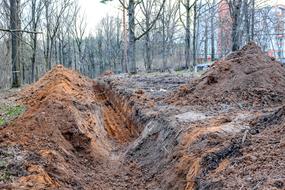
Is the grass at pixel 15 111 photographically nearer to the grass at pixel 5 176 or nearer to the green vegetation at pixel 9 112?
the green vegetation at pixel 9 112

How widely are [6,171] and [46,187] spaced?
0.69 meters

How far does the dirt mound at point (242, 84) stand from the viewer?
1013cm

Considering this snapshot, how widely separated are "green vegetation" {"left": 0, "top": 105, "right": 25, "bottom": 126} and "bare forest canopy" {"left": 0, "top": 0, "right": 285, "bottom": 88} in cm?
202

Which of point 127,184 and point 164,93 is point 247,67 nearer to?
point 164,93

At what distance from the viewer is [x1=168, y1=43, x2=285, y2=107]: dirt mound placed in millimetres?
10133

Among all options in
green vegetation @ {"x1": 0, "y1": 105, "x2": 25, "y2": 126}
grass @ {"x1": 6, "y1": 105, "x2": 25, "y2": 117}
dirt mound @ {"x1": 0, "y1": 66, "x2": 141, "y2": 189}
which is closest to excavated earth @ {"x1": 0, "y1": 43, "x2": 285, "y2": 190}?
dirt mound @ {"x1": 0, "y1": 66, "x2": 141, "y2": 189}

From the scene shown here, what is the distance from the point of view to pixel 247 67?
37.3ft

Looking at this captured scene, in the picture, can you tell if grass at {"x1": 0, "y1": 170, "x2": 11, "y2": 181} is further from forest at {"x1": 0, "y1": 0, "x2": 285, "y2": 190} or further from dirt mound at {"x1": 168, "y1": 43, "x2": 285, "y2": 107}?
dirt mound at {"x1": 168, "y1": 43, "x2": 285, "y2": 107}

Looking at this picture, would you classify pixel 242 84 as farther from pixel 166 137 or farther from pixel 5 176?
pixel 5 176

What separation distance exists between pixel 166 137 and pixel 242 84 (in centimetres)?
358

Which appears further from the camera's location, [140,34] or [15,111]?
[140,34]

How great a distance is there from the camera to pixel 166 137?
27.3 ft

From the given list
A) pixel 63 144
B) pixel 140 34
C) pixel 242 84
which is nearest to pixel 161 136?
pixel 63 144

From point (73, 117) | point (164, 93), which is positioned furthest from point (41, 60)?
point (73, 117)
